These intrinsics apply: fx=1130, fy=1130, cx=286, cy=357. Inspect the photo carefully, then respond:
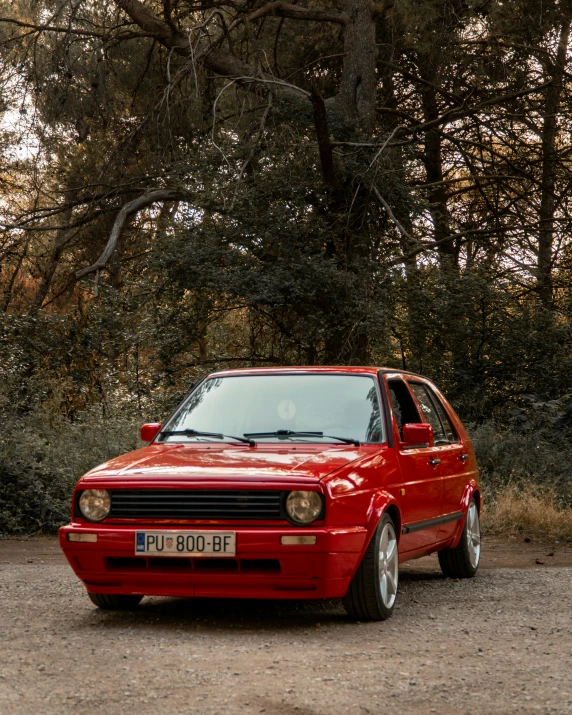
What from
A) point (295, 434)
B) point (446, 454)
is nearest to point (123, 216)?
point (446, 454)

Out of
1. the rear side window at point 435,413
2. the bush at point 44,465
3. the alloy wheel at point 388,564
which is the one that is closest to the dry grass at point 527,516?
the rear side window at point 435,413

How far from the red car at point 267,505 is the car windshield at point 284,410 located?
0.01 m

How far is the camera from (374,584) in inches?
267

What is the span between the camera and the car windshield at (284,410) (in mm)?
7684

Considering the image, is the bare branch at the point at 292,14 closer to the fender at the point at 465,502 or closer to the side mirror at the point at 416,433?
the fender at the point at 465,502

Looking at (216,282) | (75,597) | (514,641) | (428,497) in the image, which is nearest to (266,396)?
(428,497)

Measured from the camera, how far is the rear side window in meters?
8.92

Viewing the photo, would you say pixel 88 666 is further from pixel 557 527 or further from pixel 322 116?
pixel 322 116

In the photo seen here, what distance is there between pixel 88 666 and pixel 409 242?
17.0 m

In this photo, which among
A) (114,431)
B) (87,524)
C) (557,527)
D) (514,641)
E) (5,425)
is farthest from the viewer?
(114,431)

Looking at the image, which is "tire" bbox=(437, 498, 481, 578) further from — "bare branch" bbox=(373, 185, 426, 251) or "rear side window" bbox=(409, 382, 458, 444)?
"bare branch" bbox=(373, 185, 426, 251)

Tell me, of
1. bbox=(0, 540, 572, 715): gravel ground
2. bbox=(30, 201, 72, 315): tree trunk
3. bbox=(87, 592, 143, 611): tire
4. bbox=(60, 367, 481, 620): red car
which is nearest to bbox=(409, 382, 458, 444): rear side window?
bbox=(60, 367, 481, 620): red car

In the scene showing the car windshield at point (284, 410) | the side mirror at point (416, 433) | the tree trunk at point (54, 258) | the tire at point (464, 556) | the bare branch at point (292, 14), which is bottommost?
the tire at point (464, 556)

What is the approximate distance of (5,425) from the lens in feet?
46.9
